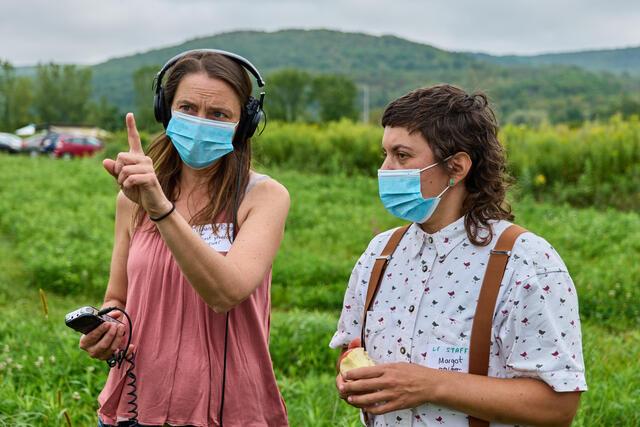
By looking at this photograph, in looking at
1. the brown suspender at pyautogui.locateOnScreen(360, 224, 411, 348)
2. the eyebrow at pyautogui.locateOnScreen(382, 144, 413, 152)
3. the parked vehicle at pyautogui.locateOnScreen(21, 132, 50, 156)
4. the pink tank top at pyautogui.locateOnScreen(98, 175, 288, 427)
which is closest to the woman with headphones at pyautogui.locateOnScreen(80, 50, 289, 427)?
the pink tank top at pyautogui.locateOnScreen(98, 175, 288, 427)

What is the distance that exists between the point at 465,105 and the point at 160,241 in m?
0.99

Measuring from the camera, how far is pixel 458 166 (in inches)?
83.4

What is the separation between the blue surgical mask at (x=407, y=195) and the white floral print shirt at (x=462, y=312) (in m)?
0.07

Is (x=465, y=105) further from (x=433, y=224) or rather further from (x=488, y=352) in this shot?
(x=488, y=352)

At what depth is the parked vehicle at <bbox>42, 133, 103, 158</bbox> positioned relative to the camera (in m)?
33.7

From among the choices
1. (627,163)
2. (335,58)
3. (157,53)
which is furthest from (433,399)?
(157,53)

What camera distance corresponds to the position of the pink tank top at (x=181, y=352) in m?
2.31

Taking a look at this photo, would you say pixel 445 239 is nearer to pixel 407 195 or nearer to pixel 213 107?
pixel 407 195

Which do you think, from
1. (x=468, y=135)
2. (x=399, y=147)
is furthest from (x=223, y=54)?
(x=468, y=135)

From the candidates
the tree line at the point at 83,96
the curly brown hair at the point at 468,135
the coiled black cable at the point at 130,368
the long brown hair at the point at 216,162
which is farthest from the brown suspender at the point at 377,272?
the tree line at the point at 83,96

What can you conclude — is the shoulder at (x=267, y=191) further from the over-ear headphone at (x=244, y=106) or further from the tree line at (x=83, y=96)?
the tree line at (x=83, y=96)

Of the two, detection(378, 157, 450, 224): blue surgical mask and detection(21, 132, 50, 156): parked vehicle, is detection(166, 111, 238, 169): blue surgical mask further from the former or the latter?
detection(21, 132, 50, 156): parked vehicle

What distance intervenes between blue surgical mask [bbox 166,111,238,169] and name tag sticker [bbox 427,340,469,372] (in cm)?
91

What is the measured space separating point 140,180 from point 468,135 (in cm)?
88
